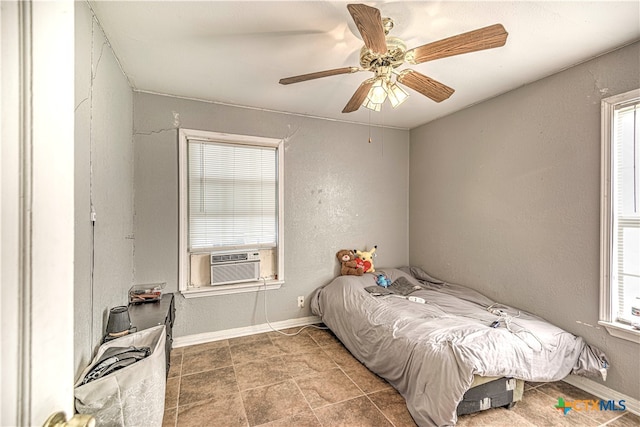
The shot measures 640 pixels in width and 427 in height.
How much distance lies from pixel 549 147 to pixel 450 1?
5.10 ft

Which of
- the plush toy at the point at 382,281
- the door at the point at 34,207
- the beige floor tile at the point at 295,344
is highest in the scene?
the door at the point at 34,207

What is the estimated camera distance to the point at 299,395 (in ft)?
6.63

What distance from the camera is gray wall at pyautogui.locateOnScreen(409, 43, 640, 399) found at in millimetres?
2008

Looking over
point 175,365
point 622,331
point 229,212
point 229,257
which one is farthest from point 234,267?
point 622,331

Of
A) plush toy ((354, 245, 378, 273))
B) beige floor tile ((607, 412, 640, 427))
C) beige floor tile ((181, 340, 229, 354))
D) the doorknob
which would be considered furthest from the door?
plush toy ((354, 245, 378, 273))

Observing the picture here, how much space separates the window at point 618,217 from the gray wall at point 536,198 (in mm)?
59

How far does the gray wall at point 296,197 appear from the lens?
104 inches

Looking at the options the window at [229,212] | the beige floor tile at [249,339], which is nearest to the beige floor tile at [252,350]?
the beige floor tile at [249,339]

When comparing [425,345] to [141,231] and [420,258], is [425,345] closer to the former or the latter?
[420,258]

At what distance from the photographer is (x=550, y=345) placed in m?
1.95

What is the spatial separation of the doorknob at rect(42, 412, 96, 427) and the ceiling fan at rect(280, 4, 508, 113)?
148 centimetres

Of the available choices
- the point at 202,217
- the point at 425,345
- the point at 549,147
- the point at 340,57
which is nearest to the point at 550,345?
the point at 425,345

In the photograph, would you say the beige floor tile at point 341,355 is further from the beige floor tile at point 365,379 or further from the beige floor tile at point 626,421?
the beige floor tile at point 626,421

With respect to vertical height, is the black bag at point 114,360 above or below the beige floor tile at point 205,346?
above
